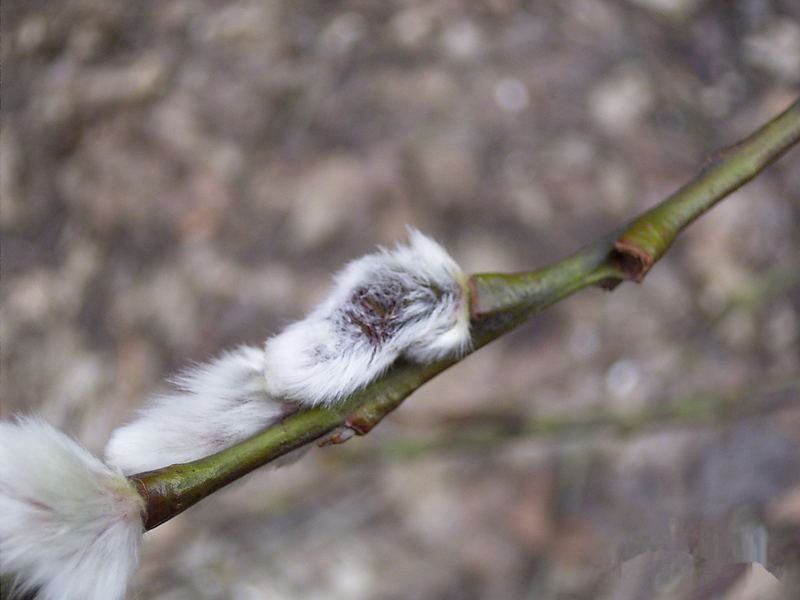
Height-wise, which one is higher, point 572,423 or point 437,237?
point 437,237

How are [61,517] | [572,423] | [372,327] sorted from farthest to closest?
[572,423] → [372,327] → [61,517]

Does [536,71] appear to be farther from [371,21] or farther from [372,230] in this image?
[372,230]

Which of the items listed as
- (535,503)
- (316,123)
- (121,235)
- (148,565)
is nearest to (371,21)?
(316,123)

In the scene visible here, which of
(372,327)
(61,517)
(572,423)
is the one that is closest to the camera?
(61,517)

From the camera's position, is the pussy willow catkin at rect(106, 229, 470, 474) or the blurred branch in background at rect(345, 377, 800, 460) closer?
the pussy willow catkin at rect(106, 229, 470, 474)

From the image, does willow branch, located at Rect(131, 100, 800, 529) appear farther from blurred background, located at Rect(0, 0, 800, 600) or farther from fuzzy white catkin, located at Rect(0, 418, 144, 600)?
blurred background, located at Rect(0, 0, 800, 600)

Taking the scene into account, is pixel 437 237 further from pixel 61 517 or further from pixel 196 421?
pixel 61 517

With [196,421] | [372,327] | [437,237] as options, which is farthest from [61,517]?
[437,237]

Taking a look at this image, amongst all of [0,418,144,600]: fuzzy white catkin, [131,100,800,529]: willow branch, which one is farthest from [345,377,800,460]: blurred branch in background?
[0,418,144,600]: fuzzy white catkin
